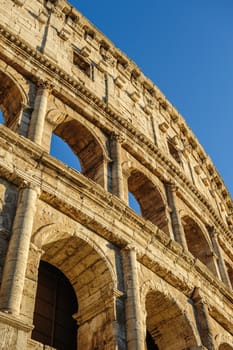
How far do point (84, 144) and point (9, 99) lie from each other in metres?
2.42

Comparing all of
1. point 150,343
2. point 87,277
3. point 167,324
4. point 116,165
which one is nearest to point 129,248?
point 87,277

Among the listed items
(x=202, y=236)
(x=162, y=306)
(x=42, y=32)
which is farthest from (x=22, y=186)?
(x=202, y=236)

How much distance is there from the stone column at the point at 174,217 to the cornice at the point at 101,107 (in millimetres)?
565

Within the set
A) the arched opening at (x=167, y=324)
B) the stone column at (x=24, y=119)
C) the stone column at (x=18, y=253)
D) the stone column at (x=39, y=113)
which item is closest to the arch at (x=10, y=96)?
the stone column at (x=24, y=119)

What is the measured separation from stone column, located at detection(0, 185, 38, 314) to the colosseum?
21 mm

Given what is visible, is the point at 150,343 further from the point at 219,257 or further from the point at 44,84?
the point at 44,84

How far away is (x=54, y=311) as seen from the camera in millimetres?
9086

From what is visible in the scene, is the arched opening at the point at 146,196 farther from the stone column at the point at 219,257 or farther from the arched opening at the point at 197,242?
the stone column at the point at 219,257

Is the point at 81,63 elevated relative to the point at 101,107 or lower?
elevated

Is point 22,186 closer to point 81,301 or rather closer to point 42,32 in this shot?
point 81,301

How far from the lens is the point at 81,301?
8656 millimetres

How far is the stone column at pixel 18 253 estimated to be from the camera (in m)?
6.14

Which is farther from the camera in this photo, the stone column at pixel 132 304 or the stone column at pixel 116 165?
the stone column at pixel 116 165

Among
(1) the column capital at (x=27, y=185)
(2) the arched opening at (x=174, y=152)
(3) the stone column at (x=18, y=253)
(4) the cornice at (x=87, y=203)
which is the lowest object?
(3) the stone column at (x=18, y=253)
